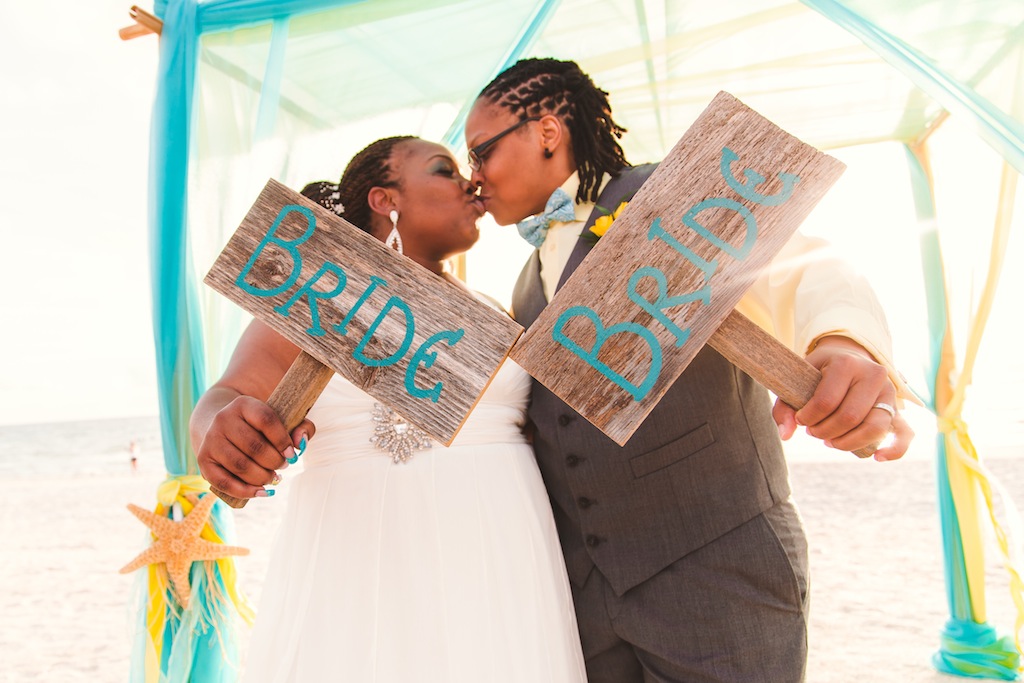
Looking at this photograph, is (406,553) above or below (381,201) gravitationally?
below

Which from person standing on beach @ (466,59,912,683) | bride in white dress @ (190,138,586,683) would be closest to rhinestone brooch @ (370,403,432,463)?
bride in white dress @ (190,138,586,683)

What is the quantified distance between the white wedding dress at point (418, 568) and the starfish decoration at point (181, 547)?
0.93 meters

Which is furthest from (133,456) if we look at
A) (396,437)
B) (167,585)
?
(396,437)

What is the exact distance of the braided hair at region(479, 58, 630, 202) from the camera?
157 centimetres

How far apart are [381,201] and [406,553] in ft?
2.64

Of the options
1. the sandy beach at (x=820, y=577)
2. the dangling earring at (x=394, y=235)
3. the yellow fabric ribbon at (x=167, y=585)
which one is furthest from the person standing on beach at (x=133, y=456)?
the dangling earring at (x=394, y=235)

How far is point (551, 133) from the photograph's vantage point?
1.55 m

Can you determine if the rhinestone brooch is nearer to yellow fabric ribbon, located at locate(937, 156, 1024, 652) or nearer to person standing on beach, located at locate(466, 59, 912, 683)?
person standing on beach, located at locate(466, 59, 912, 683)

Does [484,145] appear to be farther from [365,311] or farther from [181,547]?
[181,547]

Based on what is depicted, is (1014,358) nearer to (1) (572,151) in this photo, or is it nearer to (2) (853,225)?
(2) (853,225)

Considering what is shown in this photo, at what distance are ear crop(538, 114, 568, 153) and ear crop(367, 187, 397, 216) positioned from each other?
14.8 inches

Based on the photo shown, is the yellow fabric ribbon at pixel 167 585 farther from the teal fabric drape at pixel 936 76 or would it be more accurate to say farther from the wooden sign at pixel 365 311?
the teal fabric drape at pixel 936 76

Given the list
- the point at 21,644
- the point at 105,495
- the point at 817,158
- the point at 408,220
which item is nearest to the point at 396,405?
the point at 817,158

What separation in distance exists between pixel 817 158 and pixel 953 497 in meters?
3.29
